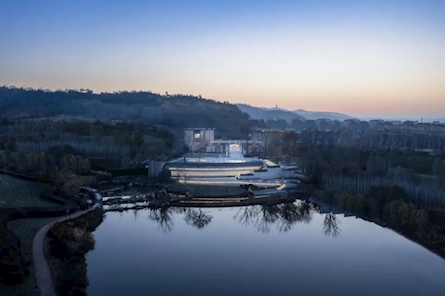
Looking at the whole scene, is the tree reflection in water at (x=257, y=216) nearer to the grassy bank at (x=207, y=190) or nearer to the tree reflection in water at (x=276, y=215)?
the tree reflection in water at (x=276, y=215)

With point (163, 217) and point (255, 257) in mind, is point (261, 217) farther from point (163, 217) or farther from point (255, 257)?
point (255, 257)

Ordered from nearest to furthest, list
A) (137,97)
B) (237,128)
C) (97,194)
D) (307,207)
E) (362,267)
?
1. (362,267)
2. (307,207)
3. (97,194)
4. (237,128)
5. (137,97)

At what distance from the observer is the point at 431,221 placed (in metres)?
15.9

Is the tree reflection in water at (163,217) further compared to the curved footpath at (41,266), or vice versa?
the tree reflection in water at (163,217)

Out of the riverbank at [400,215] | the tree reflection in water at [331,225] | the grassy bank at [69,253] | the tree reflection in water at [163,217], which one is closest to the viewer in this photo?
the grassy bank at [69,253]

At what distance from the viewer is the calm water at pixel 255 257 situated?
10531 millimetres

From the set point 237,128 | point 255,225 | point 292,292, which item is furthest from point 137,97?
point 292,292

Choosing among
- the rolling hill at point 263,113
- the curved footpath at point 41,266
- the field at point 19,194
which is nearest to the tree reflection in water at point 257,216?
the curved footpath at point 41,266

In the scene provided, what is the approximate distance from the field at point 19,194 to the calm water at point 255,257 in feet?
11.4

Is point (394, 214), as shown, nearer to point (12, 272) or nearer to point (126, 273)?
point (126, 273)

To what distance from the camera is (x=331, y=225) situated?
54.6 feet

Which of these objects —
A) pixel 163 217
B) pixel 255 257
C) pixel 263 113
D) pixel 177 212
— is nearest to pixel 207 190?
pixel 177 212

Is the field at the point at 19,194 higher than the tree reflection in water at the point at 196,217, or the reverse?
the field at the point at 19,194

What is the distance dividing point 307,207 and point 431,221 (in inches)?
222
